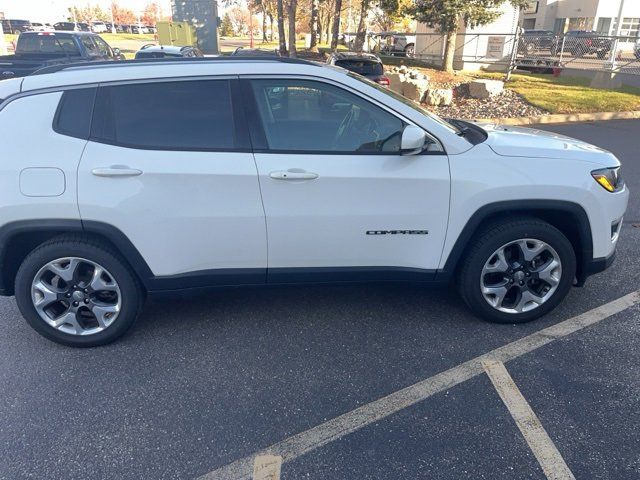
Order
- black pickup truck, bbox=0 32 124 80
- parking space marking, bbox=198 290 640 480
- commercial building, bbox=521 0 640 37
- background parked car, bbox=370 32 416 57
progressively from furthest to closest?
1. commercial building, bbox=521 0 640 37
2. background parked car, bbox=370 32 416 57
3. black pickup truck, bbox=0 32 124 80
4. parking space marking, bbox=198 290 640 480

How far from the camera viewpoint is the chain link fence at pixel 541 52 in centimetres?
1670

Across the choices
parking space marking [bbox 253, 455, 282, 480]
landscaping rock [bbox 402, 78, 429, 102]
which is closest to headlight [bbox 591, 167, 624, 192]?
parking space marking [bbox 253, 455, 282, 480]

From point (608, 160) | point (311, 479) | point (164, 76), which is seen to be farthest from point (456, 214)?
point (164, 76)

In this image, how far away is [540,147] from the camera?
129 inches

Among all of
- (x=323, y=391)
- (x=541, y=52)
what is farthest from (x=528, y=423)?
(x=541, y=52)

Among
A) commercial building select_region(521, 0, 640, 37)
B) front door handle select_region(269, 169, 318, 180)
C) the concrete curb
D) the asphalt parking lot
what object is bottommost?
the asphalt parking lot

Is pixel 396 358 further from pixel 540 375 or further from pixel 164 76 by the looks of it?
pixel 164 76

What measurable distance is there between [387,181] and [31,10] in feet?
260

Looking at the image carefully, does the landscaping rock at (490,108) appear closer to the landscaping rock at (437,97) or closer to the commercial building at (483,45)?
the landscaping rock at (437,97)

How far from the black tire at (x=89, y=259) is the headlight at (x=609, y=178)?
310 centimetres

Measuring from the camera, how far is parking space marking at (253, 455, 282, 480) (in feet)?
7.27

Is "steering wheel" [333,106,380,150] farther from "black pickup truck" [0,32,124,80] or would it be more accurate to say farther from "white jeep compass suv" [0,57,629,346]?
"black pickup truck" [0,32,124,80]

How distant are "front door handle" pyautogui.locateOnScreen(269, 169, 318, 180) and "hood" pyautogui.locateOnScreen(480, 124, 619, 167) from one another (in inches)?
48.6

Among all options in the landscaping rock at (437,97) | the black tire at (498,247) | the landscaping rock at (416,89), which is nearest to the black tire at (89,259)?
the black tire at (498,247)
